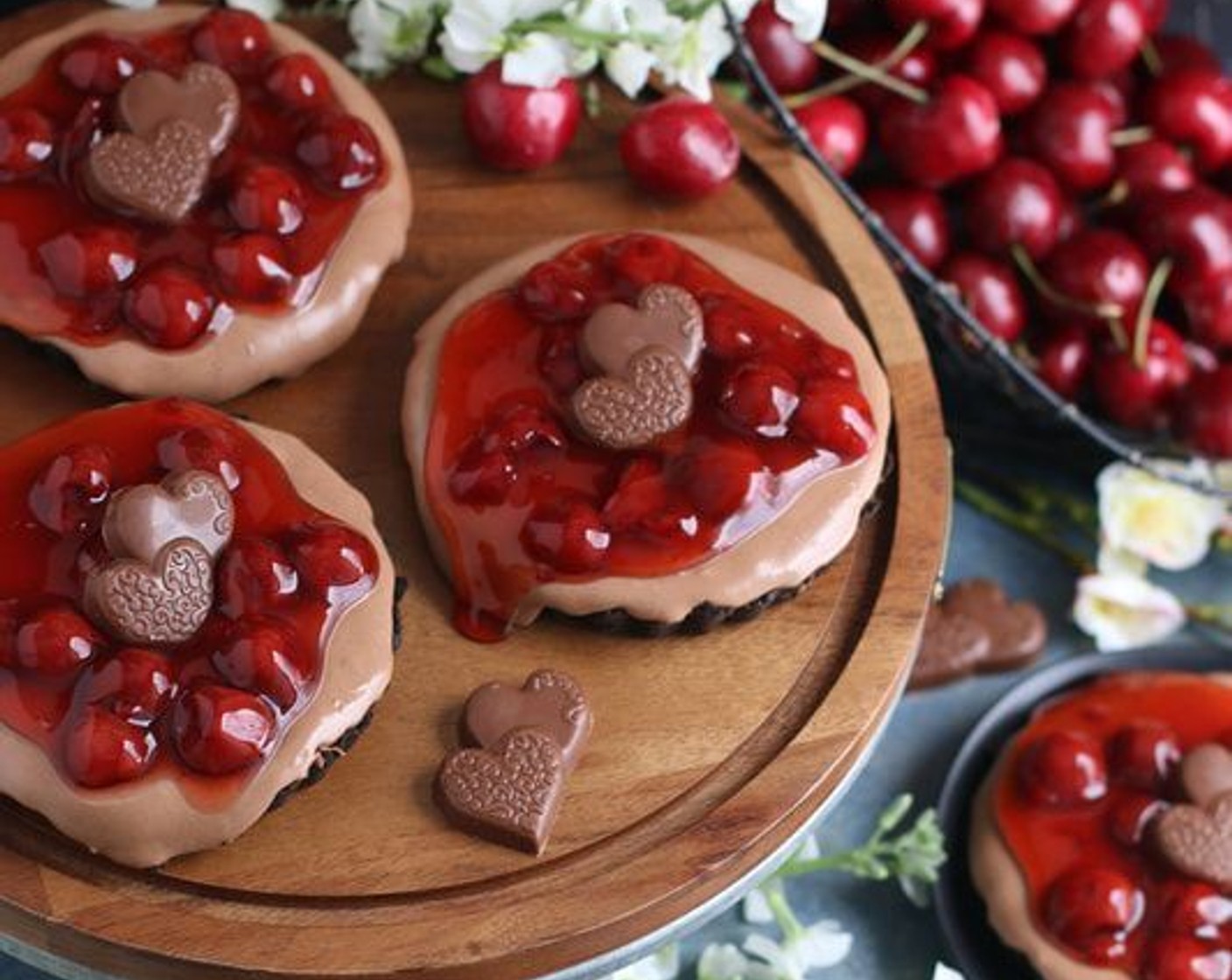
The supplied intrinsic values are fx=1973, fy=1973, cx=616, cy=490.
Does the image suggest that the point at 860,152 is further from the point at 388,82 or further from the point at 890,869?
the point at 890,869

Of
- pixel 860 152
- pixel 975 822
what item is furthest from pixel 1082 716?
pixel 860 152

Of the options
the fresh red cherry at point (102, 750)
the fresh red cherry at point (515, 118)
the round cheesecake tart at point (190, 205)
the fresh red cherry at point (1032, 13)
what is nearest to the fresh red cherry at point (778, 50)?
the fresh red cherry at point (1032, 13)

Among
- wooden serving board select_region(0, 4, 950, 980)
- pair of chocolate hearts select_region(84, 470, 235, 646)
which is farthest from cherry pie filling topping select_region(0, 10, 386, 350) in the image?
pair of chocolate hearts select_region(84, 470, 235, 646)

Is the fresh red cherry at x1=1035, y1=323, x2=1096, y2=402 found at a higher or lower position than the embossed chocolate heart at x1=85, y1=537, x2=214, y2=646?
lower

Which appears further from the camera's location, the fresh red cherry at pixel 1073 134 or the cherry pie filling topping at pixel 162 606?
the fresh red cherry at pixel 1073 134

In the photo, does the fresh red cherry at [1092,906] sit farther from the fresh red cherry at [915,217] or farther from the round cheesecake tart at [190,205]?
the round cheesecake tart at [190,205]

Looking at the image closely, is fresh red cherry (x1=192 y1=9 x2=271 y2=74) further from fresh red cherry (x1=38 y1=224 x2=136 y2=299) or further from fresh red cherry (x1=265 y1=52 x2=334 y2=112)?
fresh red cherry (x1=38 y1=224 x2=136 y2=299)
